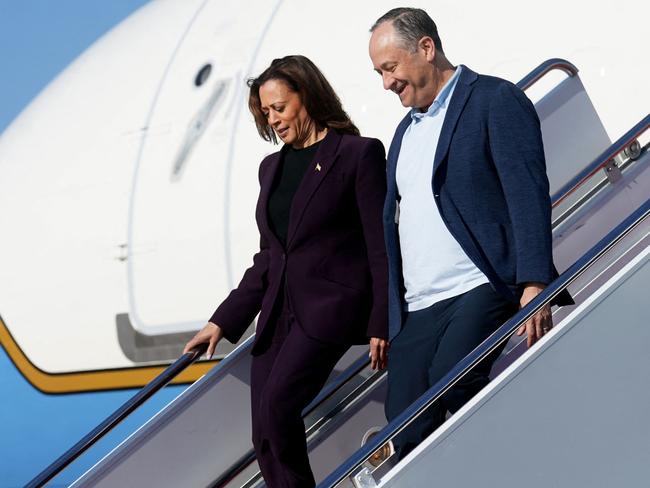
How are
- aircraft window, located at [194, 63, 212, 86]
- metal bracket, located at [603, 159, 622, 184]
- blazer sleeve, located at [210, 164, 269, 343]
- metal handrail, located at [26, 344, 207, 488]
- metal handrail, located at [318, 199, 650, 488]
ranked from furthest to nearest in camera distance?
1. aircraft window, located at [194, 63, 212, 86]
2. metal bracket, located at [603, 159, 622, 184]
3. metal handrail, located at [26, 344, 207, 488]
4. blazer sleeve, located at [210, 164, 269, 343]
5. metal handrail, located at [318, 199, 650, 488]

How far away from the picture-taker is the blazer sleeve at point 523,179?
253 centimetres

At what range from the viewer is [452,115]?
8.87 ft

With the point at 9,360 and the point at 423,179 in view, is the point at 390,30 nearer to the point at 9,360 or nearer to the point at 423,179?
the point at 423,179

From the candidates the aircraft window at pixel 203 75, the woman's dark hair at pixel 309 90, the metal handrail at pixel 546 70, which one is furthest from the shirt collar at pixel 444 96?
the aircraft window at pixel 203 75

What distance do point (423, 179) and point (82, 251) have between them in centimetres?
361

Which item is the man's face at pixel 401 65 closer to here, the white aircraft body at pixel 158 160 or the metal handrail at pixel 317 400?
the metal handrail at pixel 317 400

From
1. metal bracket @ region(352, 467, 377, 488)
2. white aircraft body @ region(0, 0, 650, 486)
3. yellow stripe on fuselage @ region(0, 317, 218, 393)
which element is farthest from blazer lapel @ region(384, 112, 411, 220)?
yellow stripe on fuselage @ region(0, 317, 218, 393)

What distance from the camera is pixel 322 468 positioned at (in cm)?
360

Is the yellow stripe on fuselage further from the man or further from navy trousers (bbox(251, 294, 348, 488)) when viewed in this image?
the man

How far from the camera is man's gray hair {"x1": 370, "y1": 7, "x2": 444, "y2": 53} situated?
8.87 ft

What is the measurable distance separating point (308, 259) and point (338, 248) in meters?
0.10

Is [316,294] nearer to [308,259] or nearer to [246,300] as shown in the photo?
[308,259]

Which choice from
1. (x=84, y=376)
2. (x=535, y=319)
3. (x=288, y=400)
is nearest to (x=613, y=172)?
(x=535, y=319)

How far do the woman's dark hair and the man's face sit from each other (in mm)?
380
